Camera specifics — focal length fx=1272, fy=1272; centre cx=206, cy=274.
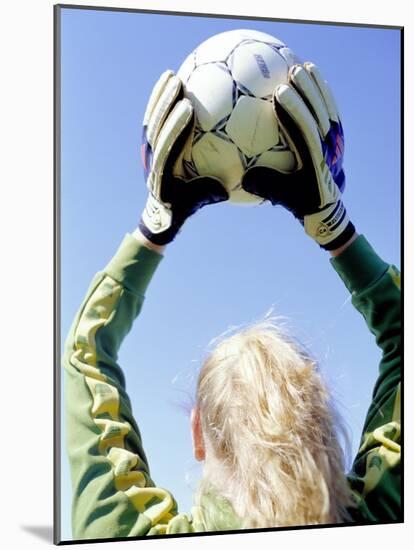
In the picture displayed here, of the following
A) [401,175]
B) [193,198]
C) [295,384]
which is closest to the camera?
[295,384]

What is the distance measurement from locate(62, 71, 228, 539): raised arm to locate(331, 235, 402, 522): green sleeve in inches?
25.9

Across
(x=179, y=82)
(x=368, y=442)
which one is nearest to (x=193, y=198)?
(x=179, y=82)

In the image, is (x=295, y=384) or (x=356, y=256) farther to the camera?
(x=356, y=256)

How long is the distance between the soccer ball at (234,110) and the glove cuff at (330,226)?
0.30 m

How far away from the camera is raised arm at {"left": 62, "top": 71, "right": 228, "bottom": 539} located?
479 centimetres

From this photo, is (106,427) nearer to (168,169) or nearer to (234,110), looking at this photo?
(168,169)

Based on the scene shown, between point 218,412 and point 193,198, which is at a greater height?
point 193,198

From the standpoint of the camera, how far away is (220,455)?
4.71 meters

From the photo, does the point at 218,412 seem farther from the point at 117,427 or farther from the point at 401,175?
the point at 401,175

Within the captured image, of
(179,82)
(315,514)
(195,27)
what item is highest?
(195,27)

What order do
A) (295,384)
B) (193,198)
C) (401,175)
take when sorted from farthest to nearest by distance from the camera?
1. (401,175)
2. (193,198)
3. (295,384)

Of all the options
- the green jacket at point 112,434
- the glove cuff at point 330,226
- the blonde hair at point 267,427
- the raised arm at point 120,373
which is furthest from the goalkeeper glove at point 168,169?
the blonde hair at point 267,427

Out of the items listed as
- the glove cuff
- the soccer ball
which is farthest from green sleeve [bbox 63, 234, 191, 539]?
the glove cuff

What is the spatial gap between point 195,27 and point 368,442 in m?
1.87
